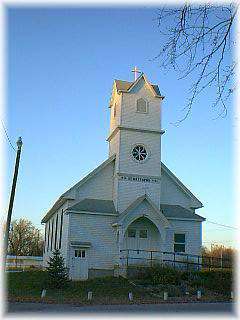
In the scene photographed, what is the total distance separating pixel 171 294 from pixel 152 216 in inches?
317

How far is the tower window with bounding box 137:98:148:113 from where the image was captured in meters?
30.8

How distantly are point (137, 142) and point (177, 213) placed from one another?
17.5 ft

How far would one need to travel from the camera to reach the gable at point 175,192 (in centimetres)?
3195

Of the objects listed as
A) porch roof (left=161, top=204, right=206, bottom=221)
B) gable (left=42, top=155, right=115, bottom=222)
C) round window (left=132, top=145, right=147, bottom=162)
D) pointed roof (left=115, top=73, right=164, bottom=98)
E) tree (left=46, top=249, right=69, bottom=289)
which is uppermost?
pointed roof (left=115, top=73, right=164, bottom=98)

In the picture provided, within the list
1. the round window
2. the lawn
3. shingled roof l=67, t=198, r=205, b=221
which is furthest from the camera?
→ the round window

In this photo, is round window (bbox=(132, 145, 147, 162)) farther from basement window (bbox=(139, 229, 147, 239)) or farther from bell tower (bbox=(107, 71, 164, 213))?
basement window (bbox=(139, 229, 147, 239))

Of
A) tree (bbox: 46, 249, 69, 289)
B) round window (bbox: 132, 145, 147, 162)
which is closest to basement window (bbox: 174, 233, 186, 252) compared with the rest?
round window (bbox: 132, 145, 147, 162)

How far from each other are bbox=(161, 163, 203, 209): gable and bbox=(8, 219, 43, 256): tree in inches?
2578

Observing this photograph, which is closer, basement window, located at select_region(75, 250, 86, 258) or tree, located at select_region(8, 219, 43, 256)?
basement window, located at select_region(75, 250, 86, 258)

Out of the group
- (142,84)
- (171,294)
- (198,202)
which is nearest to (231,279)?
(171,294)

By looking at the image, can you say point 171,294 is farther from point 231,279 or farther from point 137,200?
point 137,200

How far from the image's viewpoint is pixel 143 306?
17781 millimetres

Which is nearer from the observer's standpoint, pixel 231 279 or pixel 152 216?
pixel 231 279

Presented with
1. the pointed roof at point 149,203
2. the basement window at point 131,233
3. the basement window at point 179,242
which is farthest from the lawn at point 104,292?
the basement window at point 179,242
